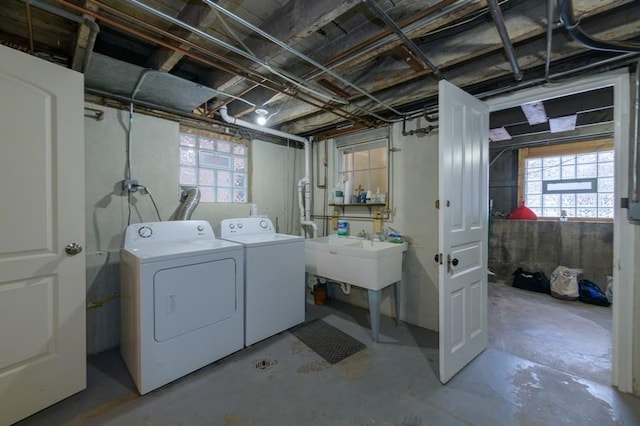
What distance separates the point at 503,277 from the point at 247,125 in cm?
475

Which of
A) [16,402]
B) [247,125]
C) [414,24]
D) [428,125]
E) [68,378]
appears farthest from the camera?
[247,125]

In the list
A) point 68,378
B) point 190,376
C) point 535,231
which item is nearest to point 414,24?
point 190,376

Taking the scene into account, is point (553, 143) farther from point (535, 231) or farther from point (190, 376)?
point (190, 376)

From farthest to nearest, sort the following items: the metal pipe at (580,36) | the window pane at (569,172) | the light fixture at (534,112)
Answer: the window pane at (569,172), the light fixture at (534,112), the metal pipe at (580,36)

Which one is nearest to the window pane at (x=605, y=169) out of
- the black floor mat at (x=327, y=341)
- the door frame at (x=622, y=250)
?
the door frame at (x=622, y=250)

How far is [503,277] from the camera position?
456 centimetres

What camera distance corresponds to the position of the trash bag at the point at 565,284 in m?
3.56

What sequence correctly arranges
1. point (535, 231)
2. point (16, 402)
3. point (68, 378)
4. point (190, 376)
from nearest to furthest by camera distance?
point (16, 402) → point (68, 378) → point (190, 376) → point (535, 231)

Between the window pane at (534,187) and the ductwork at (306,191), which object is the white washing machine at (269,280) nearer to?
the ductwork at (306,191)

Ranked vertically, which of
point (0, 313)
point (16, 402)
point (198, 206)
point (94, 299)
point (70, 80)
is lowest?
point (16, 402)

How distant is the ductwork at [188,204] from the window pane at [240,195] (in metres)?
0.53

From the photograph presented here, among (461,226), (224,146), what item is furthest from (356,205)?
(224,146)

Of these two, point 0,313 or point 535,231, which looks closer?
point 0,313

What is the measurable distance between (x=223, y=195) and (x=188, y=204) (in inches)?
19.5
